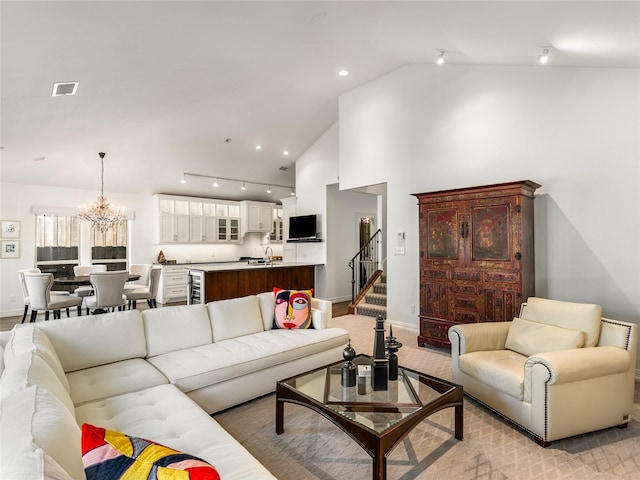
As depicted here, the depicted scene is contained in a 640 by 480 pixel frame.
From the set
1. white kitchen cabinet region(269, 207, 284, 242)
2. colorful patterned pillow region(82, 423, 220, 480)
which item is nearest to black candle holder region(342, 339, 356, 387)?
colorful patterned pillow region(82, 423, 220, 480)

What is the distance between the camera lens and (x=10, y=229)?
6680mm

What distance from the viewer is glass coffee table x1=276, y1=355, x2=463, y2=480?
71.6 inches

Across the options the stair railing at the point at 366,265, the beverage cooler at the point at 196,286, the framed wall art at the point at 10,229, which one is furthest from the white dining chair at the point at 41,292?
the stair railing at the point at 366,265

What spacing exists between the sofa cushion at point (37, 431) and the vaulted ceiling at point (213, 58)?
2786mm

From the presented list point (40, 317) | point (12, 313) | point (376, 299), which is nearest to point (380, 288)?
point (376, 299)

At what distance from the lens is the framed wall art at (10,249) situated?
6.63 meters

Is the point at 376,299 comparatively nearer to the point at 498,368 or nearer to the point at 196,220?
the point at 498,368

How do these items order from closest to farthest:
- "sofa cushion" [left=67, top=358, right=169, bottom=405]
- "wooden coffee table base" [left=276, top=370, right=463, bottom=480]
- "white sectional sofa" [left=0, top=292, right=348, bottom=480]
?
"white sectional sofa" [left=0, top=292, right=348, bottom=480], "wooden coffee table base" [left=276, top=370, right=463, bottom=480], "sofa cushion" [left=67, top=358, right=169, bottom=405]

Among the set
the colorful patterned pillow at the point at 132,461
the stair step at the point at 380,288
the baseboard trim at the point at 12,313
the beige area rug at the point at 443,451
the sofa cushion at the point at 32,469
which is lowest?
the beige area rug at the point at 443,451

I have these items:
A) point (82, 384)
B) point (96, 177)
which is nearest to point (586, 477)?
point (82, 384)

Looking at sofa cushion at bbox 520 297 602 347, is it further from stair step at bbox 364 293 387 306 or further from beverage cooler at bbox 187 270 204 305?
beverage cooler at bbox 187 270 204 305

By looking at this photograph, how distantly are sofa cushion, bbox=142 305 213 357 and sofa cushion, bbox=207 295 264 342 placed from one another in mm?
79

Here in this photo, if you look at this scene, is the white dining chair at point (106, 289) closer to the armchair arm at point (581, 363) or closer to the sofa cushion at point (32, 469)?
the sofa cushion at point (32, 469)

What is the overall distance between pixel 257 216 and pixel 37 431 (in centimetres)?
895
